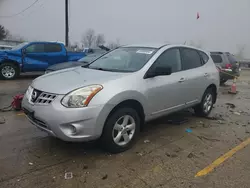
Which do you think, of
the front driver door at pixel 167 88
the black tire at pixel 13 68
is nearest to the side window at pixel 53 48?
the black tire at pixel 13 68

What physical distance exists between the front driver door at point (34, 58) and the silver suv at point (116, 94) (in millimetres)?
7468

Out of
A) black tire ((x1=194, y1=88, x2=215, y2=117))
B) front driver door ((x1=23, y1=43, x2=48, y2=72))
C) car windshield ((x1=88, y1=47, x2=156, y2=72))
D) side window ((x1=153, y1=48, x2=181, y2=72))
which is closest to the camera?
car windshield ((x1=88, y1=47, x2=156, y2=72))

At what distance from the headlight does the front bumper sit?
6 centimetres

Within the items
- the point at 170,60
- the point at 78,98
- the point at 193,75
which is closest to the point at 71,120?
Result: the point at 78,98

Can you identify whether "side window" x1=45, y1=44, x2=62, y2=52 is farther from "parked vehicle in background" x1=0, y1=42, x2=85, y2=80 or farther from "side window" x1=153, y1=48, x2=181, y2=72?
"side window" x1=153, y1=48, x2=181, y2=72

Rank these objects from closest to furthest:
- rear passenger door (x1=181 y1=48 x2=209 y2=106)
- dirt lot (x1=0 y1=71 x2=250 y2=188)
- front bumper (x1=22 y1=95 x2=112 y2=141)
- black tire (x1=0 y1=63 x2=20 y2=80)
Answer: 1. dirt lot (x1=0 y1=71 x2=250 y2=188)
2. front bumper (x1=22 y1=95 x2=112 y2=141)
3. rear passenger door (x1=181 y1=48 x2=209 y2=106)
4. black tire (x1=0 y1=63 x2=20 y2=80)

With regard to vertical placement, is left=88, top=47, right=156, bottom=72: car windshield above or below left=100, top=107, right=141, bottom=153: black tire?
above

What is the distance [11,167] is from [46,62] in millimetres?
9210

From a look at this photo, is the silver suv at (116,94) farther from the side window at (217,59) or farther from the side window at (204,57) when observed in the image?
the side window at (217,59)

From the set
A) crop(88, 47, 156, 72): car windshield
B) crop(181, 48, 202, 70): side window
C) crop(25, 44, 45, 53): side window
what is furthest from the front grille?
crop(25, 44, 45, 53): side window

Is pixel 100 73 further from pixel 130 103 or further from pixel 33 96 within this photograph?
pixel 33 96

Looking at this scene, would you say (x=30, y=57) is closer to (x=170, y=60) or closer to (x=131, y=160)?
(x=170, y=60)

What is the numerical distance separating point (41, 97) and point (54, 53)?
9060 millimetres

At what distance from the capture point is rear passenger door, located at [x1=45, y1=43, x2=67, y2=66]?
38.8 feet
